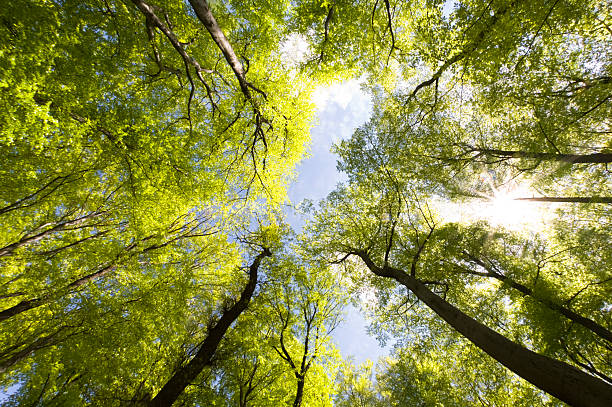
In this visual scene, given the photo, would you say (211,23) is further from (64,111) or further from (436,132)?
(436,132)

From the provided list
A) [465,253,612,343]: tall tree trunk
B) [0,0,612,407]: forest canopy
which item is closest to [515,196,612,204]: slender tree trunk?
[0,0,612,407]: forest canopy

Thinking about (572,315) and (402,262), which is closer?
(572,315)

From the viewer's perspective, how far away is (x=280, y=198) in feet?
38.1

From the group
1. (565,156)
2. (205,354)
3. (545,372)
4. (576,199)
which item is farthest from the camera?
(205,354)

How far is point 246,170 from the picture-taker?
34.9ft

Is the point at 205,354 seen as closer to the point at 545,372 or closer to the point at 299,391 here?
the point at 299,391

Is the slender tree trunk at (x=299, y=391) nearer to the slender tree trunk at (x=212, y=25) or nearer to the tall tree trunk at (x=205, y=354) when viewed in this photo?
the tall tree trunk at (x=205, y=354)

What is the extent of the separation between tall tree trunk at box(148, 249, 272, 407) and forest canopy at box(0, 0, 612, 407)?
0.28ft

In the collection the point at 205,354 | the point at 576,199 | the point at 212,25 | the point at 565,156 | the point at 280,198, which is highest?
the point at 576,199

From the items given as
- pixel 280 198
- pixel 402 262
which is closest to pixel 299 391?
pixel 402 262

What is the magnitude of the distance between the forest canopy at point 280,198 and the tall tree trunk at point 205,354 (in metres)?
0.09

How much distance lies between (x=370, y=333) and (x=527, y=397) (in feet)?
Answer: 27.0

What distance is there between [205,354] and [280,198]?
24.3 feet

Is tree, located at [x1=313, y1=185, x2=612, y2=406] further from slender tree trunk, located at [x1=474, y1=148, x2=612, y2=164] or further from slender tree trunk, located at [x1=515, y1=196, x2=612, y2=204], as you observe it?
slender tree trunk, located at [x1=515, y1=196, x2=612, y2=204]
